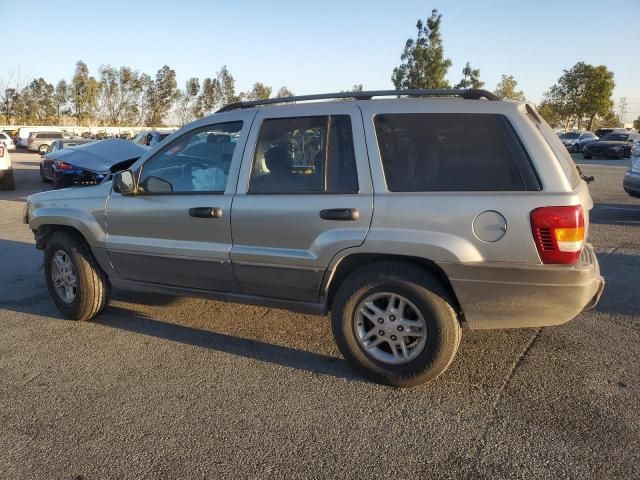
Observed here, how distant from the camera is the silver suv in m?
3.04

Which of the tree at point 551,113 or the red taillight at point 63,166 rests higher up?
the tree at point 551,113

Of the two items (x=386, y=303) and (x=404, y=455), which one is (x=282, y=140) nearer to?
(x=386, y=303)

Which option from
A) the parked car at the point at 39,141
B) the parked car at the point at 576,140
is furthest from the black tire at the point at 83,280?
the parked car at the point at 576,140

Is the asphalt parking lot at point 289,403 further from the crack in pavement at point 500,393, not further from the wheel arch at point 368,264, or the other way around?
the wheel arch at point 368,264

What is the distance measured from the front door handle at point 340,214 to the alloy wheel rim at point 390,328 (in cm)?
53

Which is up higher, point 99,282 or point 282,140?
point 282,140

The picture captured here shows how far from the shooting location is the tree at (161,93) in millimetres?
61406

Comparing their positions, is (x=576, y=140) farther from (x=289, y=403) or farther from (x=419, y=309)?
(x=289, y=403)

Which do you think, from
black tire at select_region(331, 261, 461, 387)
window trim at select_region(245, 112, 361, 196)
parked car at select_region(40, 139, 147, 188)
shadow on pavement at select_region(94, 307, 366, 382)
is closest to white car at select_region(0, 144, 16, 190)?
parked car at select_region(40, 139, 147, 188)

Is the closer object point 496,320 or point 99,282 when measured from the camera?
point 496,320

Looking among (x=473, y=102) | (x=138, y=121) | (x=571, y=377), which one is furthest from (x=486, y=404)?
(x=138, y=121)

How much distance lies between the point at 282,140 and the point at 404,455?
221 cm

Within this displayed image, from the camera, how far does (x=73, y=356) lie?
396 cm

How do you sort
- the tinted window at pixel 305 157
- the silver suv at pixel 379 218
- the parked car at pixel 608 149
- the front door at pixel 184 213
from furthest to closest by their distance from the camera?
1. the parked car at pixel 608 149
2. the front door at pixel 184 213
3. the tinted window at pixel 305 157
4. the silver suv at pixel 379 218
